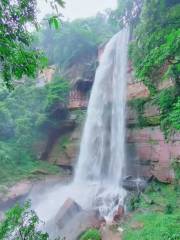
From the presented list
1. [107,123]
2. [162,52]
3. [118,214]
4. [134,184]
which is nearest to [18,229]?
[162,52]

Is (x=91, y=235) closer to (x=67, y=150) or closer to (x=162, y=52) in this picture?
(x=162, y=52)

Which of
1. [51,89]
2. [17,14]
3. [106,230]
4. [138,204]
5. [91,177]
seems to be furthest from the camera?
[51,89]

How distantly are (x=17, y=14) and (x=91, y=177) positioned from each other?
1502 centimetres

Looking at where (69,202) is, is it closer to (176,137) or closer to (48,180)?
(48,180)

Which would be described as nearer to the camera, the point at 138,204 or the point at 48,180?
the point at 138,204

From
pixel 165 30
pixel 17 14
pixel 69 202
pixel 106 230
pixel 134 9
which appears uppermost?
pixel 134 9

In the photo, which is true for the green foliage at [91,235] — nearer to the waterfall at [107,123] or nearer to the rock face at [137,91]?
the waterfall at [107,123]

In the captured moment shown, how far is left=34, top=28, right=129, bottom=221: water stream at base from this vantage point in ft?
45.0

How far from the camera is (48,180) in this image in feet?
55.2

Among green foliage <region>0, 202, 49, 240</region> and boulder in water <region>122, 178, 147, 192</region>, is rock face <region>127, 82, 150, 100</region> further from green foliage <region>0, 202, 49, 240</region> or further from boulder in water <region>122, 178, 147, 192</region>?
green foliage <region>0, 202, 49, 240</region>

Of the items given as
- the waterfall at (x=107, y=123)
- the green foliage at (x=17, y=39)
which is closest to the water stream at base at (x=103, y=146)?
the waterfall at (x=107, y=123)

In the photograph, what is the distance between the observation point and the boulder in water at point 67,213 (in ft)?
37.3

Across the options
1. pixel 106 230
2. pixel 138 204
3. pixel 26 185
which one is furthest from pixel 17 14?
pixel 26 185

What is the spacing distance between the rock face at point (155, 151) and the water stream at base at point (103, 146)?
132cm
